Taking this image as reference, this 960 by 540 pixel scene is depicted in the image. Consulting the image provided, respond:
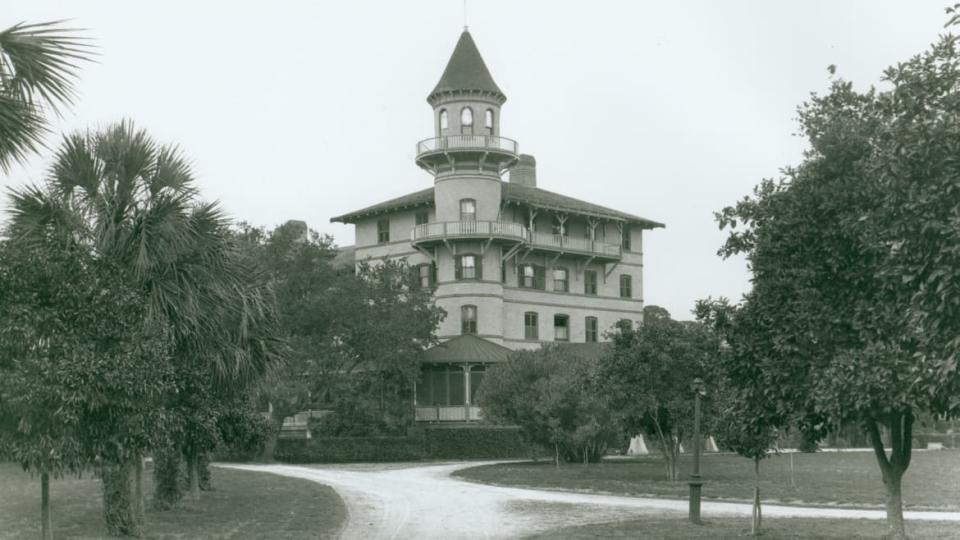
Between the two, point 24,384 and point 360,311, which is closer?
A: point 24,384

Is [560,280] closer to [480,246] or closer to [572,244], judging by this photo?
[572,244]

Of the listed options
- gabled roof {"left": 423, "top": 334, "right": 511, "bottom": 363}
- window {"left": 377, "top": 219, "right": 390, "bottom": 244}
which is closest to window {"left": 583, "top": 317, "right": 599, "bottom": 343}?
gabled roof {"left": 423, "top": 334, "right": 511, "bottom": 363}

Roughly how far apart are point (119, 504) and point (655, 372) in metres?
18.8

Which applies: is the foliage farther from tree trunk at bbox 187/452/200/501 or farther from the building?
tree trunk at bbox 187/452/200/501

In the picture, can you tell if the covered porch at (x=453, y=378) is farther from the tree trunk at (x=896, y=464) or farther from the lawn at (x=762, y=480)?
the tree trunk at (x=896, y=464)

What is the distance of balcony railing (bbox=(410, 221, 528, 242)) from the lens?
5591 centimetres

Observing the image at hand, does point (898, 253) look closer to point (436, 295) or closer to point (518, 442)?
point (518, 442)

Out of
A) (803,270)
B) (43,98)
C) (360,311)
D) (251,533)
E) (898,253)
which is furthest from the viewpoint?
(360,311)

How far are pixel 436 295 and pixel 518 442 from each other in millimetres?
11380

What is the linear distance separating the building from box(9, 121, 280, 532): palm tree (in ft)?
115

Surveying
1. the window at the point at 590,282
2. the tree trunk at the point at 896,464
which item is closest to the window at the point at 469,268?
the window at the point at 590,282

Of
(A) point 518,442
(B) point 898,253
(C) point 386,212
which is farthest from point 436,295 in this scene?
(B) point 898,253

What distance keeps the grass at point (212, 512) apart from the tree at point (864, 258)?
9.28 meters

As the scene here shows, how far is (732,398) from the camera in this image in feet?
52.4
